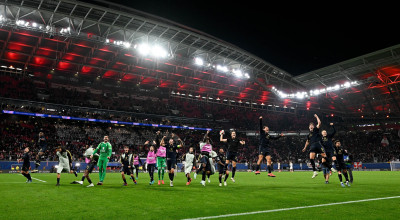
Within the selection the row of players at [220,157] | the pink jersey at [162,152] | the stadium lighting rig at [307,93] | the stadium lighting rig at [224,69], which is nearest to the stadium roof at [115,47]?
the stadium lighting rig at [224,69]

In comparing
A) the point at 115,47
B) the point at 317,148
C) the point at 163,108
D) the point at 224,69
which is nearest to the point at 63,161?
the point at 317,148

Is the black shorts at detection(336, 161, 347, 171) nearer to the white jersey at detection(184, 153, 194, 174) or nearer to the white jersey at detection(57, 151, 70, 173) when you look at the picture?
the white jersey at detection(184, 153, 194, 174)

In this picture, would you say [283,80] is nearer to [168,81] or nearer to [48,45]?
[168,81]

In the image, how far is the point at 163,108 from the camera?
52.8 m

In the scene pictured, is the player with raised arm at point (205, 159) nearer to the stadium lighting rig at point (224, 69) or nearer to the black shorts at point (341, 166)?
the black shorts at point (341, 166)

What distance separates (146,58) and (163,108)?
54.5 ft

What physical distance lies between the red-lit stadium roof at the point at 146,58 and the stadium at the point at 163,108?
19 cm

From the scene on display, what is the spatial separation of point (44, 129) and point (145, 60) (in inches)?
735

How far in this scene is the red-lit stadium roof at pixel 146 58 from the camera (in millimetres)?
26469

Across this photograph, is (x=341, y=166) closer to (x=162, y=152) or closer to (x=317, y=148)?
(x=317, y=148)

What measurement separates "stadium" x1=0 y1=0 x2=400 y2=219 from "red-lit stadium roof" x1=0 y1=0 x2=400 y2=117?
187mm

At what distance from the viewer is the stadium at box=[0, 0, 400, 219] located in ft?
45.1

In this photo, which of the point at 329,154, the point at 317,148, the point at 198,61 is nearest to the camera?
the point at 329,154

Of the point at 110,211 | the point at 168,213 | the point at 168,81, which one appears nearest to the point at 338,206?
the point at 168,213
